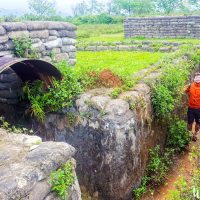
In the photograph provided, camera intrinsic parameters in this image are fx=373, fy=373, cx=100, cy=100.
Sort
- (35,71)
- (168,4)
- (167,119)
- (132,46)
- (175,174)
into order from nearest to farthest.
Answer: (35,71) < (175,174) < (167,119) < (132,46) < (168,4)

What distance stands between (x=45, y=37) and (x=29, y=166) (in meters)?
4.78

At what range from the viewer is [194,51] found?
12977 mm

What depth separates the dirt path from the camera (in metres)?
7.73

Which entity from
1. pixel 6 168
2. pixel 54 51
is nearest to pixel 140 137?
pixel 54 51

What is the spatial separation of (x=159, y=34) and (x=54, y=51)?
1331 cm

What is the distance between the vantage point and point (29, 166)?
3770 mm

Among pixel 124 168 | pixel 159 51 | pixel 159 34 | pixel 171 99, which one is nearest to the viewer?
pixel 124 168

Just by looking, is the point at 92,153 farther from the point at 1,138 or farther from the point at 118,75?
the point at 1,138

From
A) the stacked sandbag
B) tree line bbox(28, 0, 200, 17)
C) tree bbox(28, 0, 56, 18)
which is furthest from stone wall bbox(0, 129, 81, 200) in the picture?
tree bbox(28, 0, 56, 18)

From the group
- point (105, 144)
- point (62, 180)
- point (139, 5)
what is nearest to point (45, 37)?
point (105, 144)

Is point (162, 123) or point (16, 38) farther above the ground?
point (16, 38)

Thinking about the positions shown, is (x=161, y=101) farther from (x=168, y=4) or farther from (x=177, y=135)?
(x=168, y=4)

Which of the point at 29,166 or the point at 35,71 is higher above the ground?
the point at 35,71

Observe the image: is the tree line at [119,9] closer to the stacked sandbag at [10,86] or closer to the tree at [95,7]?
the tree at [95,7]
